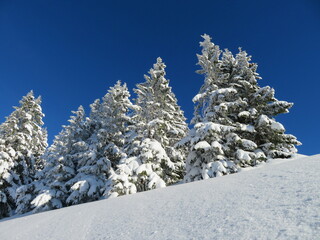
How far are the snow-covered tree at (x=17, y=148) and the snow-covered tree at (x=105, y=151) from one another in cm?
771

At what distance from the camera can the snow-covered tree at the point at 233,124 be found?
1213 centimetres

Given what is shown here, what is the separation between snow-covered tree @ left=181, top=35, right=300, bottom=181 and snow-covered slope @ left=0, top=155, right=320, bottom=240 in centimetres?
548

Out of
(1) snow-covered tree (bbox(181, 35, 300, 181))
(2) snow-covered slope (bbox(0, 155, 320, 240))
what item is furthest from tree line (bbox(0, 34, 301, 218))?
(2) snow-covered slope (bbox(0, 155, 320, 240))

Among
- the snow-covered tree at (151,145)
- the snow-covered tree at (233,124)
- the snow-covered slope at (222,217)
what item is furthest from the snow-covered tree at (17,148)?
the snow-covered tree at (233,124)

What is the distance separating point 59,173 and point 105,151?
4.66m

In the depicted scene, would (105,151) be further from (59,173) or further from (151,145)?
(151,145)

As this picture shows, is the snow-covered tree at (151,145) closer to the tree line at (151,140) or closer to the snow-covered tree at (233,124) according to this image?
the tree line at (151,140)

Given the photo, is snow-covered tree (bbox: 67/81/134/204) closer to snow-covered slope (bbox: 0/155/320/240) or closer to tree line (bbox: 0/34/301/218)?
tree line (bbox: 0/34/301/218)

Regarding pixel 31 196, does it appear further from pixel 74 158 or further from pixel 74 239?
pixel 74 239

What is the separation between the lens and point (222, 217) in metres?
4.21

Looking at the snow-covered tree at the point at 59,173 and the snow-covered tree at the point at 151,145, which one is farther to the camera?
the snow-covered tree at the point at 59,173

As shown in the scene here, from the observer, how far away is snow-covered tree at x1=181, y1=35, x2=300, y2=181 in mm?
12133

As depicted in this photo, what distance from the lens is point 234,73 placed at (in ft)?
53.1

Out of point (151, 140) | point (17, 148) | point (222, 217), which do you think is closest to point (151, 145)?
point (151, 140)
